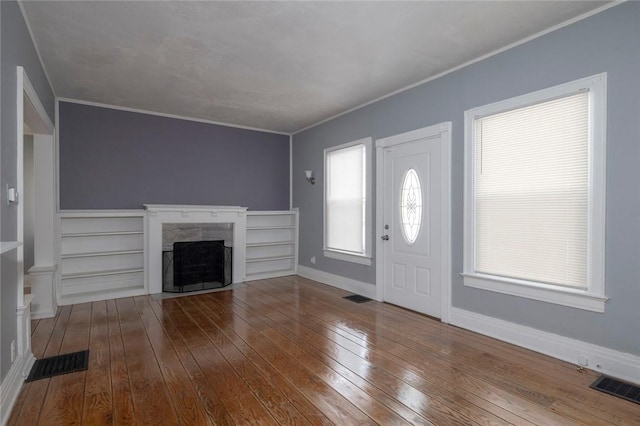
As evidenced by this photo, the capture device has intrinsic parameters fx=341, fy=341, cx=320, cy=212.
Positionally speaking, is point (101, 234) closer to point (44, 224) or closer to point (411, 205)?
point (44, 224)

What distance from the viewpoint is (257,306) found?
175 inches

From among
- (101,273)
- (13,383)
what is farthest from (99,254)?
(13,383)

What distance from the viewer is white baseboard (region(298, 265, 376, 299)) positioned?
4852mm

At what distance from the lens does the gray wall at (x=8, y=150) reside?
2.10 m

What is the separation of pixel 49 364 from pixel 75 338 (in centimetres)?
59

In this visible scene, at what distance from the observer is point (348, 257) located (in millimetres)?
5250

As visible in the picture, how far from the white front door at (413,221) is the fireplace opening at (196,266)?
8.66 ft

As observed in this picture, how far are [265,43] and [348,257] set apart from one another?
3.22 metres

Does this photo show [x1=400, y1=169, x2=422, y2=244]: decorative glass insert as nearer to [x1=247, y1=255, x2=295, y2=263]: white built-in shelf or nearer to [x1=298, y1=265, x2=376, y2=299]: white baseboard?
[x1=298, y1=265, x2=376, y2=299]: white baseboard

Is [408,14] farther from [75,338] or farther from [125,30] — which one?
[75,338]

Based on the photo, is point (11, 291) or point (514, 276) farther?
point (514, 276)

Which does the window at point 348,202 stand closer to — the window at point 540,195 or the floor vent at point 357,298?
the floor vent at point 357,298

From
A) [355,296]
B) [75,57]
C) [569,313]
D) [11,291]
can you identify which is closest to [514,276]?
[569,313]

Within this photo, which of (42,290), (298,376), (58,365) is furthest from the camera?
(42,290)
